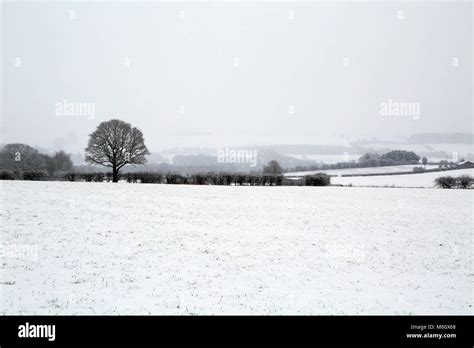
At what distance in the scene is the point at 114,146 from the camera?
7181 centimetres

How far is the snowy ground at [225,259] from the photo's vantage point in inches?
547

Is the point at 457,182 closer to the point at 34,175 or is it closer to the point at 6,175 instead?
the point at 34,175

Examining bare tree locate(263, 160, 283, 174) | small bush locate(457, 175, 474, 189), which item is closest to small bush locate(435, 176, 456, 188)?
small bush locate(457, 175, 474, 189)

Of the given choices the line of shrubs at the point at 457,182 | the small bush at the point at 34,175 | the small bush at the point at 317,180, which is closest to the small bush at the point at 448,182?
the line of shrubs at the point at 457,182

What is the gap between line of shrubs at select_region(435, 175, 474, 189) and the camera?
66.3 meters

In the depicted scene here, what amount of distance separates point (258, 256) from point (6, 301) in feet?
39.4

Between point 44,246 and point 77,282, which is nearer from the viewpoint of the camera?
point 77,282

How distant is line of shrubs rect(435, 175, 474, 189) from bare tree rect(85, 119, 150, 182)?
55.4 metres

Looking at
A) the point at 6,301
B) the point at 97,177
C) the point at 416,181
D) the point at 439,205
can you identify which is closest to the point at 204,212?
the point at 6,301

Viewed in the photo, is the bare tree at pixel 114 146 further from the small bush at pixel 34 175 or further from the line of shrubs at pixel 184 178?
A: the small bush at pixel 34 175

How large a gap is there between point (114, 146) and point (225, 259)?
57.3 meters
